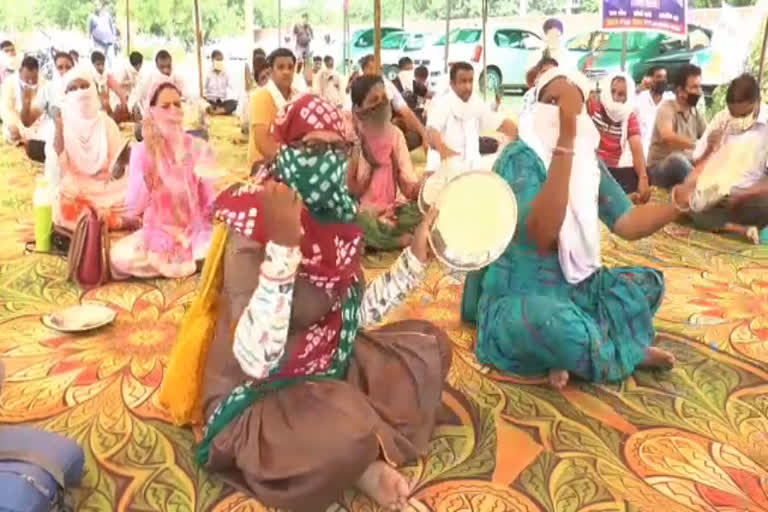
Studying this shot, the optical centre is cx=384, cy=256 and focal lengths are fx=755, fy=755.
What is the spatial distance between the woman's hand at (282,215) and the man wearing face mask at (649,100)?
462 centimetres

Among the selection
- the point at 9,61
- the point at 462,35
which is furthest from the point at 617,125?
the point at 9,61

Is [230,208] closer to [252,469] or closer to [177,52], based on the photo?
[252,469]

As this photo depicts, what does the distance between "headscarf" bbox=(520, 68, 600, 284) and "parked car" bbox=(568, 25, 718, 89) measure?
18.6 feet

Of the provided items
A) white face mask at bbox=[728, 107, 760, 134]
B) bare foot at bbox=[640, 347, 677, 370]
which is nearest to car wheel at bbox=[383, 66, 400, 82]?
white face mask at bbox=[728, 107, 760, 134]

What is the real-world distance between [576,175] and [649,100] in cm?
394

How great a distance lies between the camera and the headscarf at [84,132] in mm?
3760

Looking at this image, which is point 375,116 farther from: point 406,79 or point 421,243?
point 406,79

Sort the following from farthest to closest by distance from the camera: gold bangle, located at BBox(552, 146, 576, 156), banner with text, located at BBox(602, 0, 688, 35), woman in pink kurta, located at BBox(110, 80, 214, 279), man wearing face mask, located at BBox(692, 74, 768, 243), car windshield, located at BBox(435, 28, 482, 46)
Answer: car windshield, located at BBox(435, 28, 482, 46), banner with text, located at BBox(602, 0, 688, 35), man wearing face mask, located at BBox(692, 74, 768, 243), woman in pink kurta, located at BBox(110, 80, 214, 279), gold bangle, located at BBox(552, 146, 576, 156)

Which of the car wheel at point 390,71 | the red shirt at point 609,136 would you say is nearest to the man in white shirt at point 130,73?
the car wheel at point 390,71

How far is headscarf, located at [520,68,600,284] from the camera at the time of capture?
84.0 inches

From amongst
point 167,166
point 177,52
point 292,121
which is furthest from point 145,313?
point 177,52

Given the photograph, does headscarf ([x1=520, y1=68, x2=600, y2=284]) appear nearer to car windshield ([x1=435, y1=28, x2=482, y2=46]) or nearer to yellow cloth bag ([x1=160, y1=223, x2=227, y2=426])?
yellow cloth bag ([x1=160, y1=223, x2=227, y2=426])

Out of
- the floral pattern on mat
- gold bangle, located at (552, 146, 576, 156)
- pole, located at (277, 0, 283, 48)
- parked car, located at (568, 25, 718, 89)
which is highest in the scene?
pole, located at (277, 0, 283, 48)

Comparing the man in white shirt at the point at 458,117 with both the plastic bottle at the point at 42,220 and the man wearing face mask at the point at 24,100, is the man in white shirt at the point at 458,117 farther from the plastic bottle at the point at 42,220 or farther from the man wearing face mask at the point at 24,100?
the man wearing face mask at the point at 24,100
